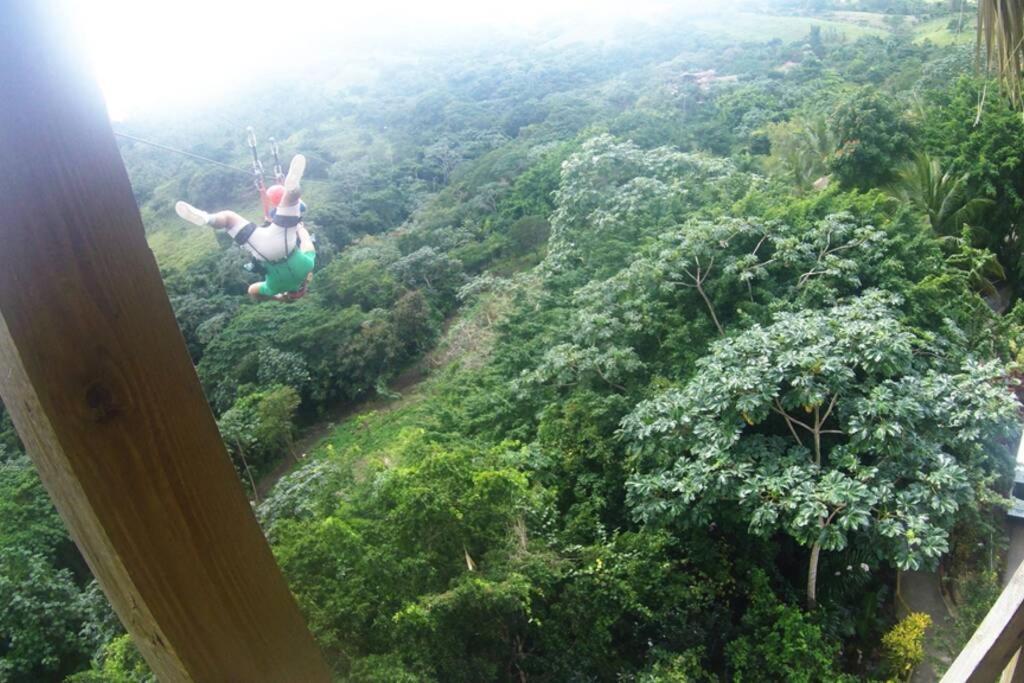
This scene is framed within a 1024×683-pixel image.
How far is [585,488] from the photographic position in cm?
406

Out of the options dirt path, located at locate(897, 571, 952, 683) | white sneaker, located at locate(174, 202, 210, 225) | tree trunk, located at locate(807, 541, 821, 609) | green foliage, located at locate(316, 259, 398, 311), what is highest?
white sneaker, located at locate(174, 202, 210, 225)

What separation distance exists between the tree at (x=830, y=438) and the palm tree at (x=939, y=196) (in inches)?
144

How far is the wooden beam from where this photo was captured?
2.20 ft

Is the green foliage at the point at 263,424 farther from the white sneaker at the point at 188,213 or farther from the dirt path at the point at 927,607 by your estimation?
the dirt path at the point at 927,607

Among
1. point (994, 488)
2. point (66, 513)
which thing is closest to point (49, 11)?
point (66, 513)

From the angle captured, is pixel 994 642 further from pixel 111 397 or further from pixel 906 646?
pixel 906 646

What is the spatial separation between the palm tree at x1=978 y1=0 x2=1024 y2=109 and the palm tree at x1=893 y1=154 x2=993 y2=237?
644 centimetres

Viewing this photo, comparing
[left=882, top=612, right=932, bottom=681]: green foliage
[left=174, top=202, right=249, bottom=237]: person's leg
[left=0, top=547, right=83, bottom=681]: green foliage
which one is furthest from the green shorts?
[left=882, top=612, right=932, bottom=681]: green foliage

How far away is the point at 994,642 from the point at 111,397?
0.81 m

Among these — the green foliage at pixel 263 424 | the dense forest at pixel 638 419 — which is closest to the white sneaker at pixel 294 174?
the dense forest at pixel 638 419

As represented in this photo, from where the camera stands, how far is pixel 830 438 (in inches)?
144

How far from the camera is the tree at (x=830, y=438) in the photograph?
119 inches

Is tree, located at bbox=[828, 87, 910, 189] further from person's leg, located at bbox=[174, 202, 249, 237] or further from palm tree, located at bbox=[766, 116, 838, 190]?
person's leg, located at bbox=[174, 202, 249, 237]

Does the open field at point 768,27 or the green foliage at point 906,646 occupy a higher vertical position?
the open field at point 768,27
